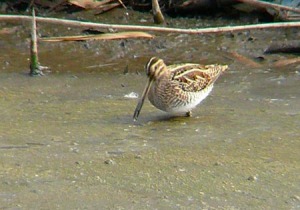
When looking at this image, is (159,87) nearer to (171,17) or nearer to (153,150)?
(153,150)

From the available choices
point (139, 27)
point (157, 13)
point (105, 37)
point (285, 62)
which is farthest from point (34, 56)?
point (285, 62)

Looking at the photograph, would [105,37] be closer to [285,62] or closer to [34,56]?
[34,56]

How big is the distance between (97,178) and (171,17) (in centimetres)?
613

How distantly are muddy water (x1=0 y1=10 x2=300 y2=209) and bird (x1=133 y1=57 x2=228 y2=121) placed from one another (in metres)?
0.14

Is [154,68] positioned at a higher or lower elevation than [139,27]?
higher

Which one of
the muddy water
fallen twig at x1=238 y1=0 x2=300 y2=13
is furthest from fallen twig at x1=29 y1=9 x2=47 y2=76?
fallen twig at x1=238 y1=0 x2=300 y2=13

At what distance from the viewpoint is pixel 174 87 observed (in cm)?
838

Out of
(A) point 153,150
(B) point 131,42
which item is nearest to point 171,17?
(B) point 131,42

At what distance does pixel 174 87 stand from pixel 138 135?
0.83 meters

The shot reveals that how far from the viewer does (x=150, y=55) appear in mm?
10922

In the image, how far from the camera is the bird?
27.1 feet

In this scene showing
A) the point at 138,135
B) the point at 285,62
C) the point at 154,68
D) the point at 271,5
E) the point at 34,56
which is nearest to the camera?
the point at 138,135

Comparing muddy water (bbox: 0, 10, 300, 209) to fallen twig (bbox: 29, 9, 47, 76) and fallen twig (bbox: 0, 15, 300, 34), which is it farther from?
fallen twig (bbox: 0, 15, 300, 34)

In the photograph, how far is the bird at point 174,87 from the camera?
8266 millimetres
